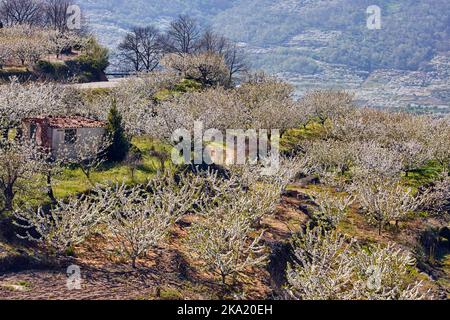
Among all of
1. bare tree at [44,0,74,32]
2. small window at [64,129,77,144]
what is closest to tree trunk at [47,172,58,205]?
small window at [64,129,77,144]

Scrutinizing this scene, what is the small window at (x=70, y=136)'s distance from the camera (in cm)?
2798

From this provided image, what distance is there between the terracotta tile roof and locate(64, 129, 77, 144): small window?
0.27 meters

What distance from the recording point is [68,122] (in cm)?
2908

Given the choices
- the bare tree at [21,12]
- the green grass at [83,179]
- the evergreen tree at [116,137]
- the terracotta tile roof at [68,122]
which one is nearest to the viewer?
the green grass at [83,179]

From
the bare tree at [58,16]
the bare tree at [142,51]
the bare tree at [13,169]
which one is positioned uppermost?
the bare tree at [58,16]

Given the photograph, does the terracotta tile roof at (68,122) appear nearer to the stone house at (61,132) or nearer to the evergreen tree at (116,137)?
the stone house at (61,132)

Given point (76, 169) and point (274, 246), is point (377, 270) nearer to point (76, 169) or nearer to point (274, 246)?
point (274, 246)

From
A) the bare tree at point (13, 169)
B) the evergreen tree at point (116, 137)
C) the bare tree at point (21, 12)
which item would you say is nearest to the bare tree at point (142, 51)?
the bare tree at point (21, 12)

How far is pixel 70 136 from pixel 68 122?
127cm

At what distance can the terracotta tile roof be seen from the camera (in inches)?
1100

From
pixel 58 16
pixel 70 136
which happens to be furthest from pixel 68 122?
pixel 58 16

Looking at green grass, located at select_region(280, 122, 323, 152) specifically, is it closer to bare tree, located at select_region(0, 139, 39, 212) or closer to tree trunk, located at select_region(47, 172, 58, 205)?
tree trunk, located at select_region(47, 172, 58, 205)

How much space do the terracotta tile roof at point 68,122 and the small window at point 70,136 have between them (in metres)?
0.27
